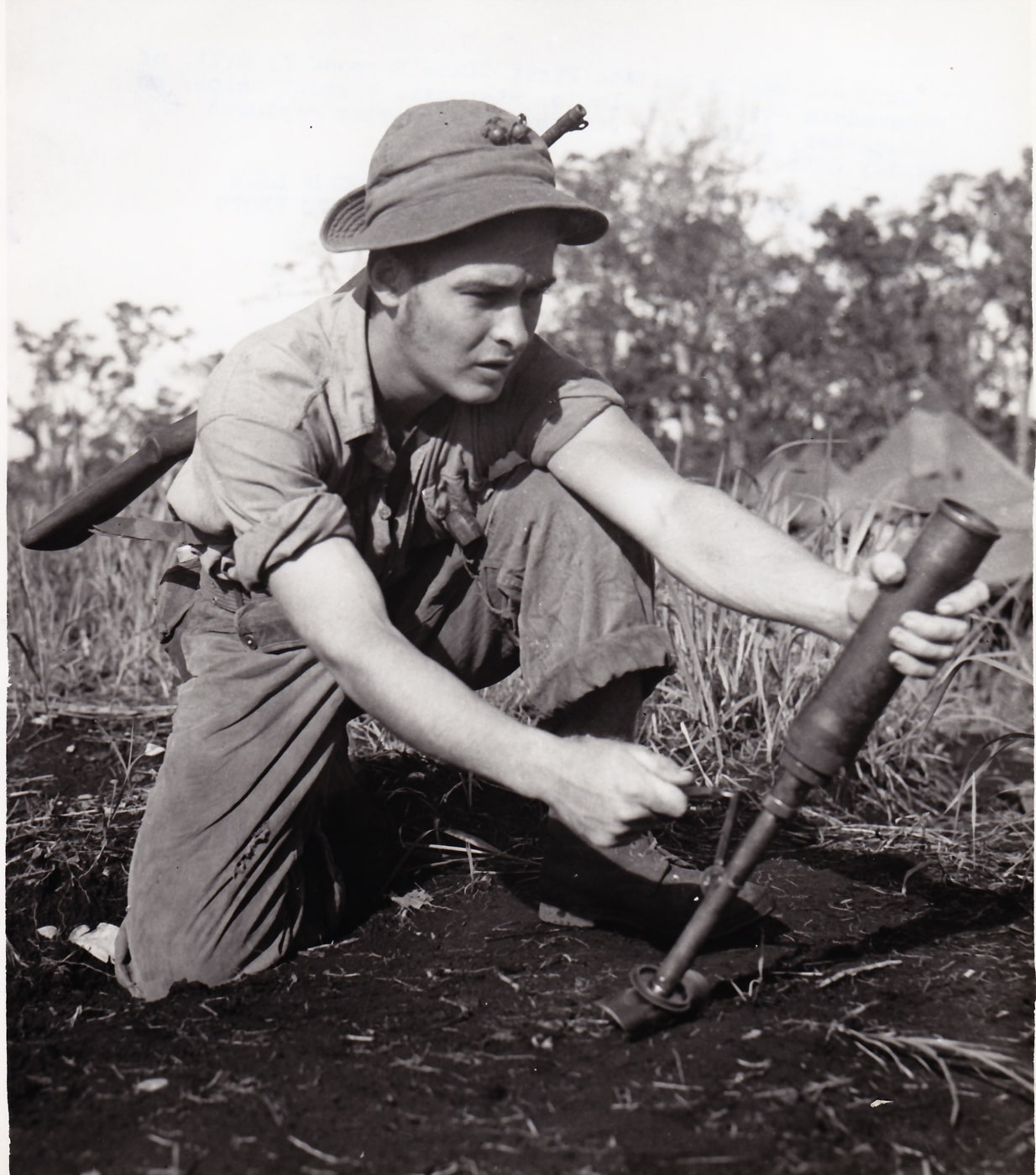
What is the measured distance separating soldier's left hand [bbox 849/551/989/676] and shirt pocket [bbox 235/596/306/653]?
1.11m

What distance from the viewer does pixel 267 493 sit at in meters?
1.95

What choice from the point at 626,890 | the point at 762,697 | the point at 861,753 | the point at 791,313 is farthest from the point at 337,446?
the point at 791,313

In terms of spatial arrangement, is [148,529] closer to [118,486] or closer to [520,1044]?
[118,486]

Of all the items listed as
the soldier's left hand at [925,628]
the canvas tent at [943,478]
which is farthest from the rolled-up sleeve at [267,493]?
the canvas tent at [943,478]

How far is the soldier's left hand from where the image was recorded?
1547 millimetres

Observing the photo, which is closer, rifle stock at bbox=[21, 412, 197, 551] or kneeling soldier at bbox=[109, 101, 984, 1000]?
kneeling soldier at bbox=[109, 101, 984, 1000]

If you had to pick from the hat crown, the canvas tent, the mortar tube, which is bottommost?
the mortar tube

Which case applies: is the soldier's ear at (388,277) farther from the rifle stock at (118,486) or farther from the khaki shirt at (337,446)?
the rifle stock at (118,486)

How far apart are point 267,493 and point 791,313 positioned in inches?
200

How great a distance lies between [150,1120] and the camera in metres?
1.62

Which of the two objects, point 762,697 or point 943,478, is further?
point 943,478

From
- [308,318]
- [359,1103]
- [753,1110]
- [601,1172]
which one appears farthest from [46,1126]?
[308,318]

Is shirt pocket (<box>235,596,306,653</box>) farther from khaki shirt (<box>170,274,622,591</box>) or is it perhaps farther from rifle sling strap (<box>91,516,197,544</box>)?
rifle sling strap (<box>91,516,197,544</box>)

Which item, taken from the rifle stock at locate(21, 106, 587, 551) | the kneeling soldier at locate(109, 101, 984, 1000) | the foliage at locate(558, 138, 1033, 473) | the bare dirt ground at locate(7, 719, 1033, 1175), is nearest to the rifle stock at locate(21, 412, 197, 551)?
the rifle stock at locate(21, 106, 587, 551)
